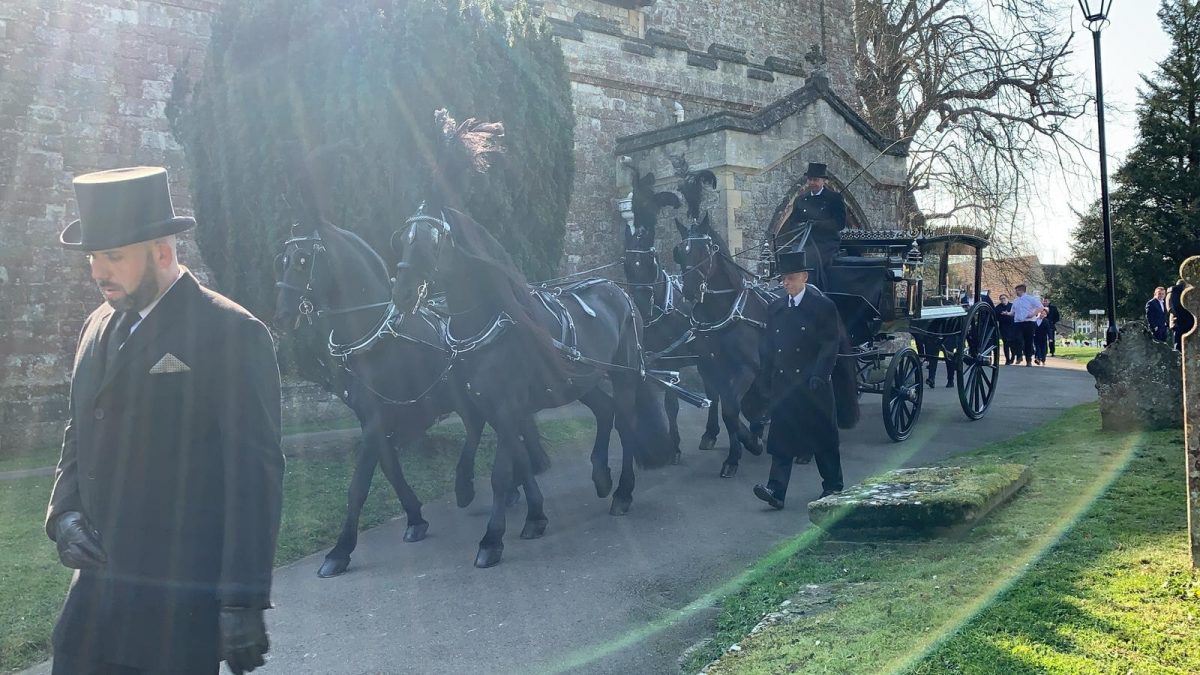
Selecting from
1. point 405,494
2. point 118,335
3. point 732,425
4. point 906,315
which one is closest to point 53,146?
point 405,494

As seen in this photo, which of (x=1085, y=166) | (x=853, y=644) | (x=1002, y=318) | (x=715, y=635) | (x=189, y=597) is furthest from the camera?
(x=1085, y=166)

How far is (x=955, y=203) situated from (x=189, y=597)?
2381 cm

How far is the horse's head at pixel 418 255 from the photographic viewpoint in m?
6.29

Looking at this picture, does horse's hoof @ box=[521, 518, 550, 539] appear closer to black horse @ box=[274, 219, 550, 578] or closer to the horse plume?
black horse @ box=[274, 219, 550, 578]

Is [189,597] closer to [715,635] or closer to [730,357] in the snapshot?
[715,635]

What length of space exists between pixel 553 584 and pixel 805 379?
2751mm

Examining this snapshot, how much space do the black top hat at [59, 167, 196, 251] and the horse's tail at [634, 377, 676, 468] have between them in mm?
5858

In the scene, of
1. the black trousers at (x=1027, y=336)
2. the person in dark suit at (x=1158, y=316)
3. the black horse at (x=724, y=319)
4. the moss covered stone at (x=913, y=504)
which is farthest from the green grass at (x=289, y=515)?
the person in dark suit at (x=1158, y=316)

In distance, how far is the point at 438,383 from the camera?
7.31 meters

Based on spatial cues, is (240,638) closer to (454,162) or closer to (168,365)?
(168,365)

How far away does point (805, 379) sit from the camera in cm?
730

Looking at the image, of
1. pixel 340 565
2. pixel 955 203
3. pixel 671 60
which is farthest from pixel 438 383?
pixel 955 203

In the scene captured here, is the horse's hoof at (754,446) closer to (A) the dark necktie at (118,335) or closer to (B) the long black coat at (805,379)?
(B) the long black coat at (805,379)

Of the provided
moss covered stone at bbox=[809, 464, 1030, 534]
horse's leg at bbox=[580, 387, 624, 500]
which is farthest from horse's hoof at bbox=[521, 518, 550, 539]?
moss covered stone at bbox=[809, 464, 1030, 534]
